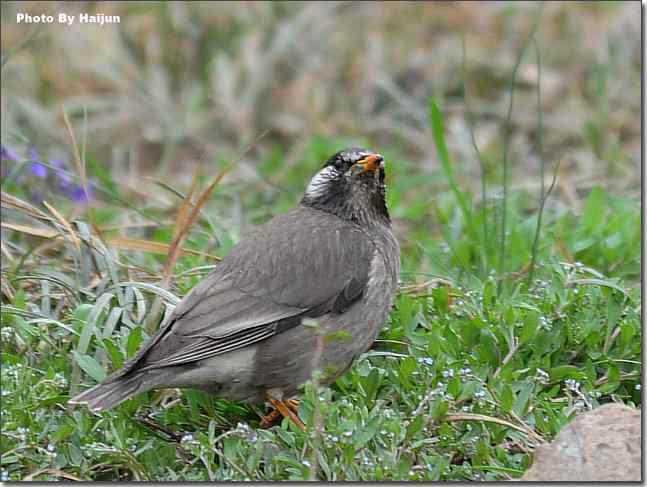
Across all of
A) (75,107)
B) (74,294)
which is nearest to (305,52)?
(75,107)

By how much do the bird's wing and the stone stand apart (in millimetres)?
1114

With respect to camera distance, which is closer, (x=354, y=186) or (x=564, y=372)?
(x=564, y=372)

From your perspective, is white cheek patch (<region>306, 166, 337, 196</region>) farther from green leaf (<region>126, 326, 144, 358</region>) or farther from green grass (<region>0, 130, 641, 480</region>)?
green leaf (<region>126, 326, 144, 358</region>)

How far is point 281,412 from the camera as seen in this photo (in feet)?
14.0

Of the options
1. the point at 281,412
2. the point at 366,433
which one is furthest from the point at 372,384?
the point at 366,433

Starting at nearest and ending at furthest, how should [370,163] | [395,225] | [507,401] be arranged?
[507,401], [370,163], [395,225]

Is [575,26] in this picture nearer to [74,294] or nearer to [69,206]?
[69,206]

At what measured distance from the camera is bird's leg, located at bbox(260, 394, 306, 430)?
13.6 ft

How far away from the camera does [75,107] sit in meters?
8.34

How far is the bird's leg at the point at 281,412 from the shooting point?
4.15m

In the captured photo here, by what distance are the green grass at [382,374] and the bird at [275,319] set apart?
18 cm

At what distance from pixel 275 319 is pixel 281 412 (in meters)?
0.38

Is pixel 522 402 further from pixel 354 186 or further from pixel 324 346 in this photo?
pixel 354 186

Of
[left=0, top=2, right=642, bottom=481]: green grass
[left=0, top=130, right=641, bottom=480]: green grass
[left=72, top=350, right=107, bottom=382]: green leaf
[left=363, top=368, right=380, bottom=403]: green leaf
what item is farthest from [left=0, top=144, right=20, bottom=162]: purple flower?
[left=363, top=368, right=380, bottom=403]: green leaf
